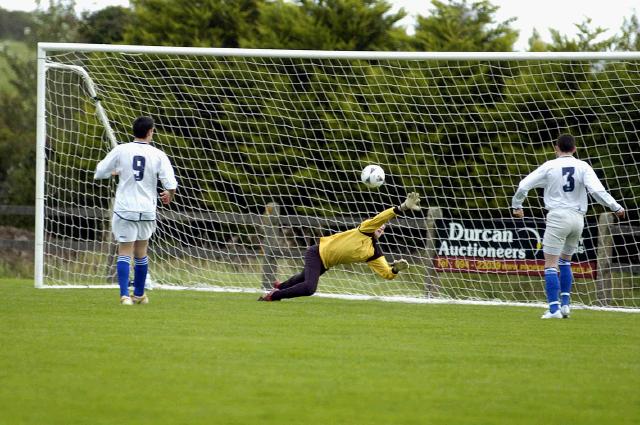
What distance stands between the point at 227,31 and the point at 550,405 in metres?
15.2

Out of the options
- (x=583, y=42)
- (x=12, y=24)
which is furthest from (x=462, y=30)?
(x=12, y=24)

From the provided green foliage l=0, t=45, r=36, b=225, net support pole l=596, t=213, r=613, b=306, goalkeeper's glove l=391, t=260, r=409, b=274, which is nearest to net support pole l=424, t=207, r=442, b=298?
net support pole l=596, t=213, r=613, b=306

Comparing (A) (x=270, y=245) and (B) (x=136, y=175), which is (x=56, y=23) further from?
(B) (x=136, y=175)

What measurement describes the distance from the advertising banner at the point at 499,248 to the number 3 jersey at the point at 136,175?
15.0 ft

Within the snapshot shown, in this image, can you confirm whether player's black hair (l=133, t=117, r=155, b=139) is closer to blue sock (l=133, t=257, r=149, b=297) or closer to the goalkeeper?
blue sock (l=133, t=257, r=149, b=297)

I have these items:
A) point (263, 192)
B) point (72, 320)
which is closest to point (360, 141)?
point (263, 192)

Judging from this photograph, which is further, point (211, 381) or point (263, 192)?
point (263, 192)

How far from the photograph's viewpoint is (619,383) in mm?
6895

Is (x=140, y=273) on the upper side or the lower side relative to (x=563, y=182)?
lower

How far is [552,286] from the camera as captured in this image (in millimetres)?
10867

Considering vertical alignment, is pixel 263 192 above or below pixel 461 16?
below

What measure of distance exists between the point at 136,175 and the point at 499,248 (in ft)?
16.9

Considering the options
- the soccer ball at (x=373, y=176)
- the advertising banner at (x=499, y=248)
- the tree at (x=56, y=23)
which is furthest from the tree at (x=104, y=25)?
the soccer ball at (x=373, y=176)

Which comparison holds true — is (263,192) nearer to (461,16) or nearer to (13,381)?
(461,16)
